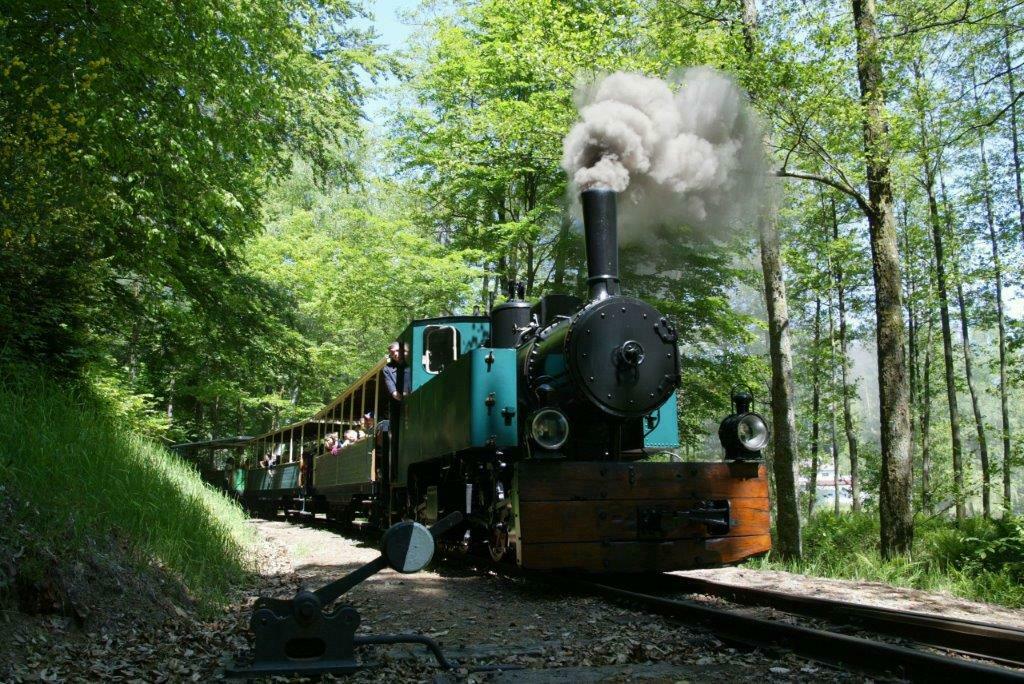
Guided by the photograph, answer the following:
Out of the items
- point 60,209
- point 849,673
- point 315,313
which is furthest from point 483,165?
point 849,673

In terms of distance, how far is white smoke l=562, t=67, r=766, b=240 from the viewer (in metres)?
7.28

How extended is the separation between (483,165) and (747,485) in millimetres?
10828

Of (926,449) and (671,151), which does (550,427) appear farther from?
(926,449)

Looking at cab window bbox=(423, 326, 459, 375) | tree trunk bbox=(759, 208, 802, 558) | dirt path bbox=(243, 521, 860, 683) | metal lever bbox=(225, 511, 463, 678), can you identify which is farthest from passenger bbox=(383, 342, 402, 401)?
metal lever bbox=(225, 511, 463, 678)

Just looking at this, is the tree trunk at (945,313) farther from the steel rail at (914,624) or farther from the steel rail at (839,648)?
the steel rail at (839,648)

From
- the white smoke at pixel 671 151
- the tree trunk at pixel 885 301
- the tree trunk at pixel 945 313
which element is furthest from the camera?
the tree trunk at pixel 945 313

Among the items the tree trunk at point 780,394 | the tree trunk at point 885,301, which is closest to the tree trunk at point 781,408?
the tree trunk at point 780,394

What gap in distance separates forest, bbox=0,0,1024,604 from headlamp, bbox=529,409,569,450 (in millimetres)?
4043

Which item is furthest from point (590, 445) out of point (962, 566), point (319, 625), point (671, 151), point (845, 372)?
point (845, 372)

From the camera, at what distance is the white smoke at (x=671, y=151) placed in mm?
7277

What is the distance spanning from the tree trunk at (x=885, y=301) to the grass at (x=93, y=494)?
679 cm

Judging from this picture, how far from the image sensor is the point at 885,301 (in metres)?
8.92

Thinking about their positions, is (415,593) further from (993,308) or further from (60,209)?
(993,308)

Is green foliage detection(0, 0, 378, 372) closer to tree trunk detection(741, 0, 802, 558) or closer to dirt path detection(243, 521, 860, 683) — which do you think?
dirt path detection(243, 521, 860, 683)
